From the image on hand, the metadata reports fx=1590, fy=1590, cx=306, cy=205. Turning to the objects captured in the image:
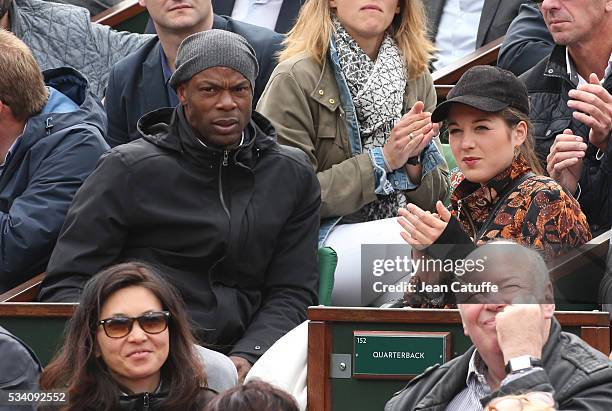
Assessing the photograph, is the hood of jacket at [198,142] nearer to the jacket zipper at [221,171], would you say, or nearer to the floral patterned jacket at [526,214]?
the jacket zipper at [221,171]

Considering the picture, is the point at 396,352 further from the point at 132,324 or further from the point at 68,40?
the point at 68,40

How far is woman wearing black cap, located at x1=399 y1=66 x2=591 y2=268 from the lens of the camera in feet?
17.3

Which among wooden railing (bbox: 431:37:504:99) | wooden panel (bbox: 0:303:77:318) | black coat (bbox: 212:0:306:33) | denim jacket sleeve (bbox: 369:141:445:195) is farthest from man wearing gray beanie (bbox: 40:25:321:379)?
black coat (bbox: 212:0:306:33)

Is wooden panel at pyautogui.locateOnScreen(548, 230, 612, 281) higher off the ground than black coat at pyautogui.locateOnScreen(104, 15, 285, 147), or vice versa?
black coat at pyautogui.locateOnScreen(104, 15, 285, 147)

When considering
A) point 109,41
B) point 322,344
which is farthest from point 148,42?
point 322,344

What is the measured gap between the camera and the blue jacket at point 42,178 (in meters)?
6.29

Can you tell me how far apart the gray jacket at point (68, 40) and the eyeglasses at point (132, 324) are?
3.16 meters

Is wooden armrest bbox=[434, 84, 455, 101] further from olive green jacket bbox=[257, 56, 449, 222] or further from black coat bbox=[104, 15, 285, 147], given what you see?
olive green jacket bbox=[257, 56, 449, 222]

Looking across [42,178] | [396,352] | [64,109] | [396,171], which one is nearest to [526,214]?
[396,352]

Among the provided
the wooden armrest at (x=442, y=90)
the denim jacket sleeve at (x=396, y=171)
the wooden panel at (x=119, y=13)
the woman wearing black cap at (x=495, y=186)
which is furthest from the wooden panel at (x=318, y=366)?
the wooden panel at (x=119, y=13)

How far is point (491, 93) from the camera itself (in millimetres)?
5738

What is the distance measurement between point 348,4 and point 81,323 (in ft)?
7.95

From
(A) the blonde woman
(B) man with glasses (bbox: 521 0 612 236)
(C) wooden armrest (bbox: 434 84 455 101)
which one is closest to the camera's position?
(B) man with glasses (bbox: 521 0 612 236)

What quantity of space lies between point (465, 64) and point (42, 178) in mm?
2656
